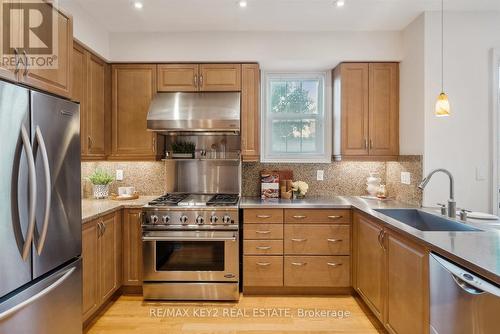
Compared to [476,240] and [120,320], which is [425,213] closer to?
[476,240]

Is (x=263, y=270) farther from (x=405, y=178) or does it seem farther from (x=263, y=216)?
(x=405, y=178)

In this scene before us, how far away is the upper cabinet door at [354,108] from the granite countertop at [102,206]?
2.23 meters

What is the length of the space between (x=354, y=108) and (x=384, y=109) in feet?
1.02

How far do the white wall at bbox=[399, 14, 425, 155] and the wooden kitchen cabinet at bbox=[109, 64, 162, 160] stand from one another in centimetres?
261

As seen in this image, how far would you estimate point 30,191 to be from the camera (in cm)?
139

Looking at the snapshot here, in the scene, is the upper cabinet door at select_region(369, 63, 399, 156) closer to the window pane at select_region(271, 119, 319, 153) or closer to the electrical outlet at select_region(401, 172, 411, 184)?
the electrical outlet at select_region(401, 172, 411, 184)

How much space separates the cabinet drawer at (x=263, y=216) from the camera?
2.82 meters

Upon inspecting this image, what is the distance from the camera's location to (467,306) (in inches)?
51.9

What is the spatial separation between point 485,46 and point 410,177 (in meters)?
1.31

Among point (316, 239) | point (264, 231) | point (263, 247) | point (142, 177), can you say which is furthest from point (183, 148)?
point (316, 239)

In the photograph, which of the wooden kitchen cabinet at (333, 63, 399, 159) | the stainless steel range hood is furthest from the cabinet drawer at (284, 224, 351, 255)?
the stainless steel range hood

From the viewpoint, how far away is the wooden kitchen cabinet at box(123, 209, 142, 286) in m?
2.80

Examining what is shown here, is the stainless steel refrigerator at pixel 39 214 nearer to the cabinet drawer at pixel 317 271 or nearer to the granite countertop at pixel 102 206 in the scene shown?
the granite countertop at pixel 102 206

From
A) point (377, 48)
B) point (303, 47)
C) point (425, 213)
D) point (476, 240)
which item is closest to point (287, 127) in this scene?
point (303, 47)
